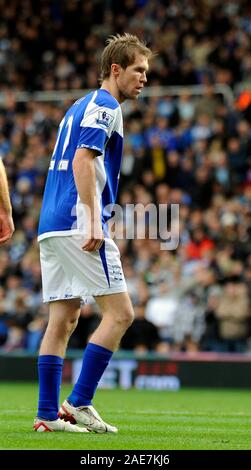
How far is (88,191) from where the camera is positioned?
7684mm

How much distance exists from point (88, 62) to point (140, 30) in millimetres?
1375

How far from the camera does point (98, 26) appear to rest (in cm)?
2508

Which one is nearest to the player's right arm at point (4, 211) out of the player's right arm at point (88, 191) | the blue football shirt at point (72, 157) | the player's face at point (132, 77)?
the blue football shirt at point (72, 157)

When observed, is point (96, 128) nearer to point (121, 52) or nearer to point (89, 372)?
point (121, 52)

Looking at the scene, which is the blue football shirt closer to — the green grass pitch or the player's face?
the player's face

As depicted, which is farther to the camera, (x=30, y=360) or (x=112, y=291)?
(x=30, y=360)

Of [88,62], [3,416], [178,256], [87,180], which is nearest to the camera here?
[87,180]

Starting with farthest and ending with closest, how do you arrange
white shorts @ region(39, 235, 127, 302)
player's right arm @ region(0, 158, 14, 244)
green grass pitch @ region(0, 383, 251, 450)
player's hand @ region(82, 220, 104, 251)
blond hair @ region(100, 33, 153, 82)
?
blond hair @ region(100, 33, 153, 82), white shorts @ region(39, 235, 127, 302), player's hand @ region(82, 220, 104, 251), player's right arm @ region(0, 158, 14, 244), green grass pitch @ region(0, 383, 251, 450)

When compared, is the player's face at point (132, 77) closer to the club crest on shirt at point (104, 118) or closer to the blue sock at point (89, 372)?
the club crest on shirt at point (104, 118)

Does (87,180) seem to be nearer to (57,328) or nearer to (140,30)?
(57,328)

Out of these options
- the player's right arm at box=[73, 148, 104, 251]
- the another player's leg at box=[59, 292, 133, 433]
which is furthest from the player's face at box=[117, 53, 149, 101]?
the another player's leg at box=[59, 292, 133, 433]

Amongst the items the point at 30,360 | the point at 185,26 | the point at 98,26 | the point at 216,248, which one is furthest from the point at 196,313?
the point at 98,26

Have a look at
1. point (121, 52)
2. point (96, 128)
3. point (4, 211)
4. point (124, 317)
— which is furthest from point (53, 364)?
point (121, 52)

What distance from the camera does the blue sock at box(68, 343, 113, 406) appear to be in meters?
7.84
